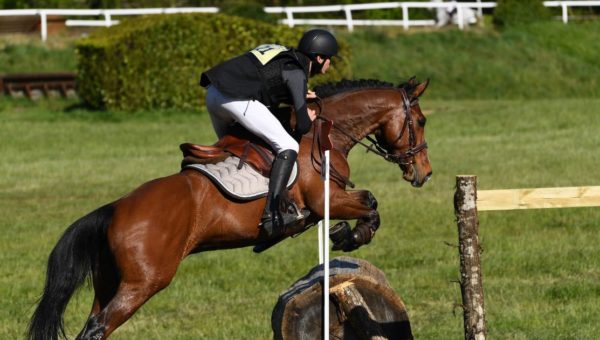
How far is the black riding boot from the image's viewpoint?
8.45 metres

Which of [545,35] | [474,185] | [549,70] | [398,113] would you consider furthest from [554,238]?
[545,35]

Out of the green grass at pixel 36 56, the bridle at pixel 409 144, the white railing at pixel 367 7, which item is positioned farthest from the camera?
the white railing at pixel 367 7

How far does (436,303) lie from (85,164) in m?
11.9

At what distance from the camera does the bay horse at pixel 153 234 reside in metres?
8.08

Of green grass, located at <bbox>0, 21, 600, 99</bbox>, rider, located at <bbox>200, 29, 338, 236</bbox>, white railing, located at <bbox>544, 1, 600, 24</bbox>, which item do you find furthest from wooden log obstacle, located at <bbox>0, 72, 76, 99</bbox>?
rider, located at <bbox>200, 29, 338, 236</bbox>

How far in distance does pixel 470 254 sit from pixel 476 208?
0.98 feet

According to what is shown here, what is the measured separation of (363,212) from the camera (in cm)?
892

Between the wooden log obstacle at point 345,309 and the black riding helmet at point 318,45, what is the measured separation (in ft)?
5.01

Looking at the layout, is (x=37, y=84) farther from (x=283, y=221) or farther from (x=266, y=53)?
(x=283, y=221)

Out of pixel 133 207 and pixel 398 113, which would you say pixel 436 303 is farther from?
pixel 133 207

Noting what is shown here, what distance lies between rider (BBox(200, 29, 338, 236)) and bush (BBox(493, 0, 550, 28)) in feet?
96.9

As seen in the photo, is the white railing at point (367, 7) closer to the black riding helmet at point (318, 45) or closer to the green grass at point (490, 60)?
the green grass at point (490, 60)

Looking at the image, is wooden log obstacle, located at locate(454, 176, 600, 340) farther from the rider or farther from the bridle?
the bridle

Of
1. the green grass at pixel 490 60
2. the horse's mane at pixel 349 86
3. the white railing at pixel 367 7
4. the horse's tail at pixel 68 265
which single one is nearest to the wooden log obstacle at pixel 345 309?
the horse's tail at pixel 68 265
